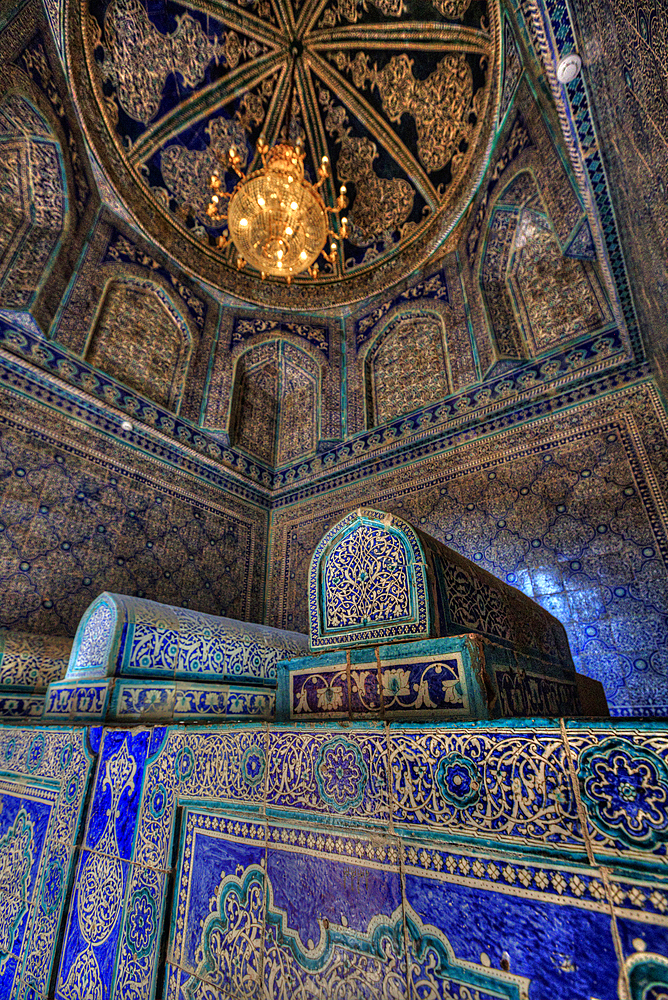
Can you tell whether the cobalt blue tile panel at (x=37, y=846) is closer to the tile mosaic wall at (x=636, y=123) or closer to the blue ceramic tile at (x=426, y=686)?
the blue ceramic tile at (x=426, y=686)

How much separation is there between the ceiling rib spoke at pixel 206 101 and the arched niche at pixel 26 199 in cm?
117

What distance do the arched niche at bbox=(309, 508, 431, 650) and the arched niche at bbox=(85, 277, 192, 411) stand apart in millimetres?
3910

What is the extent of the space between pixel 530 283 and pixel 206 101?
4.48 meters

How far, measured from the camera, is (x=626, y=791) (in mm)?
592

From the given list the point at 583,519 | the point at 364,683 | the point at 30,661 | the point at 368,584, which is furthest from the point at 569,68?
the point at 30,661

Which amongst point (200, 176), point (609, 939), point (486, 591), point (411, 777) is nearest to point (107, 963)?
point (411, 777)

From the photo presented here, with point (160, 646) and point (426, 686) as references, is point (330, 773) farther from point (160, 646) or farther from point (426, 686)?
point (160, 646)

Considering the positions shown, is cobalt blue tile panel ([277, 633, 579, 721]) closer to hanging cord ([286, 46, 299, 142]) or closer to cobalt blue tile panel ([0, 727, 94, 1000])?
cobalt blue tile panel ([0, 727, 94, 1000])

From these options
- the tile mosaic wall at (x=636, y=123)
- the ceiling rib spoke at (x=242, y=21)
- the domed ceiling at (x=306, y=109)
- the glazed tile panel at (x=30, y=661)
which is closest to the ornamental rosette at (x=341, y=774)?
the tile mosaic wall at (x=636, y=123)

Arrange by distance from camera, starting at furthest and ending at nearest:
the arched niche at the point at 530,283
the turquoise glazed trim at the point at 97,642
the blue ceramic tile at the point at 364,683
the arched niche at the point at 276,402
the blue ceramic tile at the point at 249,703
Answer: the arched niche at the point at 276,402 < the arched niche at the point at 530,283 < the blue ceramic tile at the point at 249,703 < the turquoise glazed trim at the point at 97,642 < the blue ceramic tile at the point at 364,683

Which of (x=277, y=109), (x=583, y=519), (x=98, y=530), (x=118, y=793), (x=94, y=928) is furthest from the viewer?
(x=277, y=109)

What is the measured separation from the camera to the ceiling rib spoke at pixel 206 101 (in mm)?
5184

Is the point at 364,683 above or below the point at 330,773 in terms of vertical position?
above

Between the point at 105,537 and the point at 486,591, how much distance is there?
3377mm
